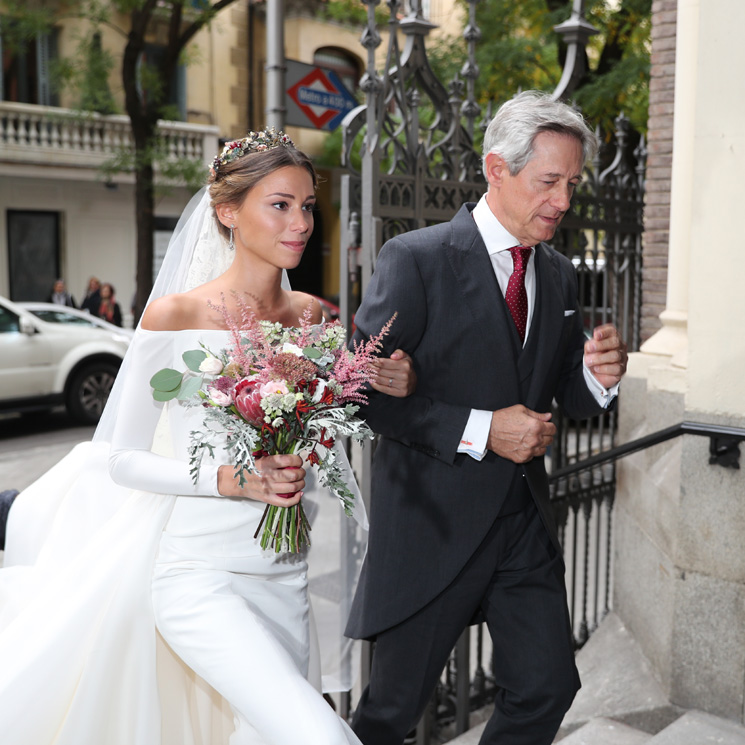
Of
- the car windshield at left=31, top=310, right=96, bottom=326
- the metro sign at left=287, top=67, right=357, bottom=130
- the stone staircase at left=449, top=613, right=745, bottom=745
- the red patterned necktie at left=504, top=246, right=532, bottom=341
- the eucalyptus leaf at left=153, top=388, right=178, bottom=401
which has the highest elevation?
the metro sign at left=287, top=67, right=357, bottom=130

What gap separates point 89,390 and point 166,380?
9594 mm

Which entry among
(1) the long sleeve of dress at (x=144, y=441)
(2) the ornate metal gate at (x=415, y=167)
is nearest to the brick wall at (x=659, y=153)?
(2) the ornate metal gate at (x=415, y=167)

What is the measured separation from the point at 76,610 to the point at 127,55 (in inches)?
546

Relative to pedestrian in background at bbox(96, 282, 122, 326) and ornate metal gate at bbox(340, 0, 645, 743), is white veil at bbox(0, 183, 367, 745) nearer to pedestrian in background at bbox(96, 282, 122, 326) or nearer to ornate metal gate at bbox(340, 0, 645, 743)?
ornate metal gate at bbox(340, 0, 645, 743)

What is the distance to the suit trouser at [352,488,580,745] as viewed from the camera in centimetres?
256

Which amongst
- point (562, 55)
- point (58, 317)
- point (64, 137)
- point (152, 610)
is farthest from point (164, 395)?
point (64, 137)

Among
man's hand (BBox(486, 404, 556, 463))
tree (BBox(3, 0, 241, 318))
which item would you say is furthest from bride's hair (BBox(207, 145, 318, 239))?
tree (BBox(3, 0, 241, 318))

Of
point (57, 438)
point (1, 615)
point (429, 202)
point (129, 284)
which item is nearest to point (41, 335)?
point (57, 438)

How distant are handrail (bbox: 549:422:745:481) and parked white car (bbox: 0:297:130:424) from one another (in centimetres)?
739

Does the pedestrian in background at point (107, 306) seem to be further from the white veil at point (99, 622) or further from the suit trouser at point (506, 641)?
the suit trouser at point (506, 641)

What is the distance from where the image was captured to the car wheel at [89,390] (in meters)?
11.0

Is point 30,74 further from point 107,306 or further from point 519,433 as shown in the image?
point 519,433

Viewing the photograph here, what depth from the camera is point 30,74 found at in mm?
20750

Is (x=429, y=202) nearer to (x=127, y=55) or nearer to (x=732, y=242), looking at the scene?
(x=732, y=242)
